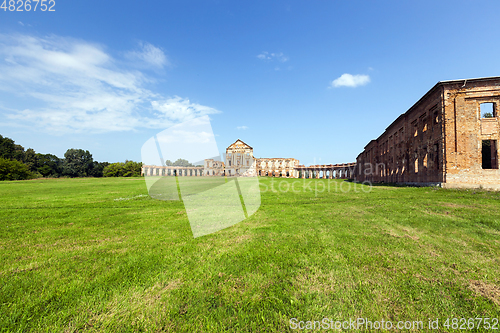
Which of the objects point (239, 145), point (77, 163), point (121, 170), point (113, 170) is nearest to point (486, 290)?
point (239, 145)

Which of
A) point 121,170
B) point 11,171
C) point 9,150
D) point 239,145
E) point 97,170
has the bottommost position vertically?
point 121,170

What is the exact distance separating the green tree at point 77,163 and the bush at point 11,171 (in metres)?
31.6

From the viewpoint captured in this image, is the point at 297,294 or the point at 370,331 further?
the point at 297,294

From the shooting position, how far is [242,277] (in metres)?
3.99

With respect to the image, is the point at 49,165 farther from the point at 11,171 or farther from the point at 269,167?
the point at 269,167

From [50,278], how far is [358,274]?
5822 millimetres

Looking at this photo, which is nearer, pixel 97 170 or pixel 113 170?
pixel 113 170

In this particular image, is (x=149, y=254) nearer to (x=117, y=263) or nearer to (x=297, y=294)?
(x=117, y=263)

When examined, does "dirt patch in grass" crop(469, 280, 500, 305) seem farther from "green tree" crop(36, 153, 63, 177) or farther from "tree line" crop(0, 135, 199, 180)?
"green tree" crop(36, 153, 63, 177)

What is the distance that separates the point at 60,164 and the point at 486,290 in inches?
5153

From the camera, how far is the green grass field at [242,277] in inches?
115

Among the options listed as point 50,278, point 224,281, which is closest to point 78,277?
point 50,278

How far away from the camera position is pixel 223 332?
2.61 metres

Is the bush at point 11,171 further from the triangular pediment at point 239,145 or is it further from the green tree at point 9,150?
the triangular pediment at point 239,145
